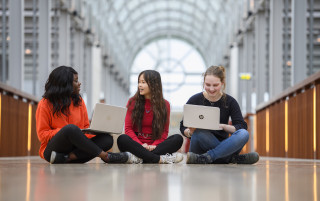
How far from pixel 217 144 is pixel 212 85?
62 cm

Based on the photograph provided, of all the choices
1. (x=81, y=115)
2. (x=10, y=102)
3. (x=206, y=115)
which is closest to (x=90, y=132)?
(x=81, y=115)

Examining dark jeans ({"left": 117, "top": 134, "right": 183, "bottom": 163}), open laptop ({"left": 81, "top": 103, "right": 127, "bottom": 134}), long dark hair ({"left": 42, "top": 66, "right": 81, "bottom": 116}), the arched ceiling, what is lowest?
→ dark jeans ({"left": 117, "top": 134, "right": 183, "bottom": 163})

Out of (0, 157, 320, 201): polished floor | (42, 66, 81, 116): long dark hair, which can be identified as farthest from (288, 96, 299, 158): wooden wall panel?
(0, 157, 320, 201): polished floor

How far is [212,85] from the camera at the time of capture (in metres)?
5.45

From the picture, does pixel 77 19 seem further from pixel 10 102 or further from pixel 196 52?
pixel 196 52

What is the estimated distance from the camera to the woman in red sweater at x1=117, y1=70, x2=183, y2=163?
18.2 feet

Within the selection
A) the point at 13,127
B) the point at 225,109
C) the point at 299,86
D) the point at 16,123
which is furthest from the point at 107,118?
the point at 299,86

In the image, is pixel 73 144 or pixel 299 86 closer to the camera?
pixel 73 144

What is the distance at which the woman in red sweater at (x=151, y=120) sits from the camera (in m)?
5.56

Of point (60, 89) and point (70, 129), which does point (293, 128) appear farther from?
point (70, 129)

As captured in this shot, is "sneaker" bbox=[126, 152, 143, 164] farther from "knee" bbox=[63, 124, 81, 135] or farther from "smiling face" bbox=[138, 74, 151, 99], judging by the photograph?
"smiling face" bbox=[138, 74, 151, 99]

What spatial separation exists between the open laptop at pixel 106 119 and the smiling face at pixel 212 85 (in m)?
0.91

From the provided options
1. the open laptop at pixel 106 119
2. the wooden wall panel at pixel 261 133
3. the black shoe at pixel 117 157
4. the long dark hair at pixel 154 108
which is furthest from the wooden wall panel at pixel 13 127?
the wooden wall panel at pixel 261 133

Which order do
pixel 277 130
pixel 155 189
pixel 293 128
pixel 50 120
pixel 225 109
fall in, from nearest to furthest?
pixel 155 189
pixel 50 120
pixel 225 109
pixel 293 128
pixel 277 130
